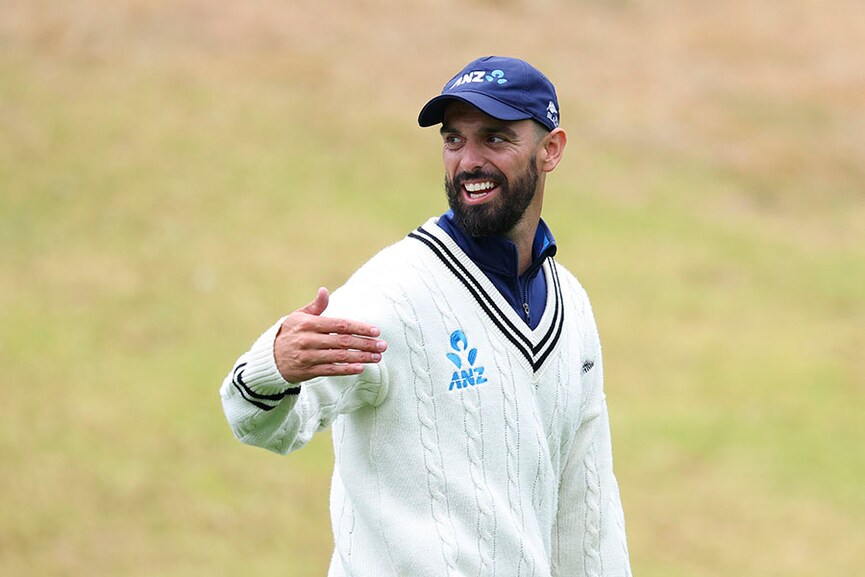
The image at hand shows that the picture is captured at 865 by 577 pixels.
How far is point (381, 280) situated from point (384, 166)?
40.6 ft

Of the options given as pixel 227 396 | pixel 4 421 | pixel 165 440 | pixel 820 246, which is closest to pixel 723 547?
pixel 165 440

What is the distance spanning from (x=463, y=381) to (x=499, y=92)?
70 cm

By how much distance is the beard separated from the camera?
347 cm

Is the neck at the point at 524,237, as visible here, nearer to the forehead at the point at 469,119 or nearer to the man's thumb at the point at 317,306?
the forehead at the point at 469,119

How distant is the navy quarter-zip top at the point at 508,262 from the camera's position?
11.6ft

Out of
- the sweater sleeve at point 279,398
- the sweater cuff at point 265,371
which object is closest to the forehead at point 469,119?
the sweater sleeve at point 279,398

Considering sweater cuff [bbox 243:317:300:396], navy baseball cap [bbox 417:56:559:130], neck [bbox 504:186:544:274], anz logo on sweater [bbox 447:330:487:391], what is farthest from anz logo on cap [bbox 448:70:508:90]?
sweater cuff [bbox 243:317:300:396]

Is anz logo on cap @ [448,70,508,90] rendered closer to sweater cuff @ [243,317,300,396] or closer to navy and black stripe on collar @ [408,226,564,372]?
navy and black stripe on collar @ [408,226,564,372]

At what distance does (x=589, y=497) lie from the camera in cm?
388

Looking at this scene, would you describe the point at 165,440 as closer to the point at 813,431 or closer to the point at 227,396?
the point at 813,431

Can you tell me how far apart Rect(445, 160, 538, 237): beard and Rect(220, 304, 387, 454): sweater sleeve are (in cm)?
46

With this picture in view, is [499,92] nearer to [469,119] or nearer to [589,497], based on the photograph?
[469,119]

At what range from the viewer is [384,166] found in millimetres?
15648

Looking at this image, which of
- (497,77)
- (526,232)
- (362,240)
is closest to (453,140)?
(497,77)
